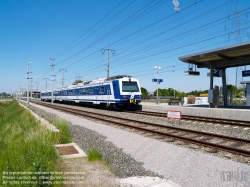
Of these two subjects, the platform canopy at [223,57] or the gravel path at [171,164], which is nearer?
the gravel path at [171,164]

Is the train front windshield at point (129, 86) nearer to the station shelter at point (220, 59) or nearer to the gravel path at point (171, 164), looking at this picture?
the station shelter at point (220, 59)

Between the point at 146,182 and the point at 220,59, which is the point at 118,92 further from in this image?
the point at 146,182

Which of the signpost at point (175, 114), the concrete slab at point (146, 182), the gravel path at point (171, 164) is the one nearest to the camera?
the concrete slab at point (146, 182)

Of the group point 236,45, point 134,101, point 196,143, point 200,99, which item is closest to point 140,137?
point 196,143

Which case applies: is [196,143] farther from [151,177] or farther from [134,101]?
[134,101]

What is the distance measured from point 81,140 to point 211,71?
14454 mm

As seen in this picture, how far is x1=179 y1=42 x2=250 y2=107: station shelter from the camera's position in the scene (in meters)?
15.7

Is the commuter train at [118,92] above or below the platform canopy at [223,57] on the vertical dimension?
below

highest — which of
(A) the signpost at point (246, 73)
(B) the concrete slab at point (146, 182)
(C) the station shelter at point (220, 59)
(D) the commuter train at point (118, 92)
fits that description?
(C) the station shelter at point (220, 59)

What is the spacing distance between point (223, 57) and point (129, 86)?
8420 mm

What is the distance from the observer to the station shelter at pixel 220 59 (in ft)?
51.6

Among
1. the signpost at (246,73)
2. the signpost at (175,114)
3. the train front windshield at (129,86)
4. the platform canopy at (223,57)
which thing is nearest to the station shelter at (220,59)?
the platform canopy at (223,57)

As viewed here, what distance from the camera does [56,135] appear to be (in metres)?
8.55

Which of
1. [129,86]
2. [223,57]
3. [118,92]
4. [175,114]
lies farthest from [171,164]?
[129,86]
